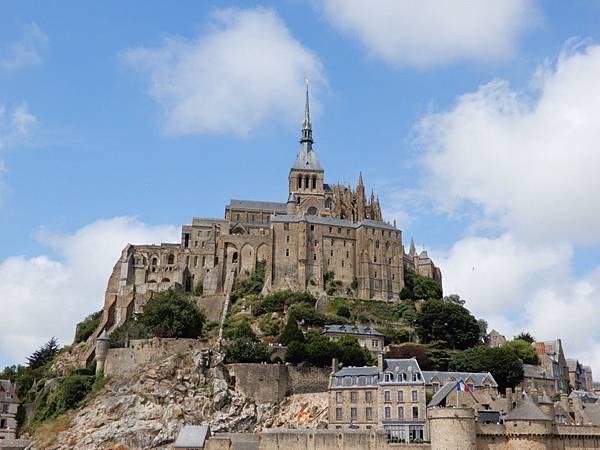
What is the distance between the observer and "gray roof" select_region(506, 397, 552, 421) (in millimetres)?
45906

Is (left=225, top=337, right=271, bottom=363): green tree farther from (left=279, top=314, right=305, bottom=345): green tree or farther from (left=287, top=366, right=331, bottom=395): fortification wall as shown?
(left=279, top=314, right=305, bottom=345): green tree

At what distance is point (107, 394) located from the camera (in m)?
61.1

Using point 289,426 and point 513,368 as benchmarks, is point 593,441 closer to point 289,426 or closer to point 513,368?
point 513,368

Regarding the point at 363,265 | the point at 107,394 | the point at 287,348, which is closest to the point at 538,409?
the point at 287,348

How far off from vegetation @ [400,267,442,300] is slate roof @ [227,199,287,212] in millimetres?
19406

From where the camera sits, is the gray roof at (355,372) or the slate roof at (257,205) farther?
the slate roof at (257,205)

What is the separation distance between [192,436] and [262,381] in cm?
981

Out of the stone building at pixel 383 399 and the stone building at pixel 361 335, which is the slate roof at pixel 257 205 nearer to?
the stone building at pixel 361 335

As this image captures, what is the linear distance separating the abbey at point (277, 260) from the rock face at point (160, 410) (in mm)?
22299

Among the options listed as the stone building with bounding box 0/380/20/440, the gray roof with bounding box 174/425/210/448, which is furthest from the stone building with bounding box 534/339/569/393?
the stone building with bounding box 0/380/20/440

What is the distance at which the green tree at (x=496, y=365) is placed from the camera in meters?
63.4

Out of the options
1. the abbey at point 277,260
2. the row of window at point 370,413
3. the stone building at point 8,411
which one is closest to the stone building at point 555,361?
the abbey at point 277,260

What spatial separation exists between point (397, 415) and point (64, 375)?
3353cm

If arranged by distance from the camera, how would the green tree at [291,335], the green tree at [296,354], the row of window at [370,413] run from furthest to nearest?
the green tree at [291,335]
the green tree at [296,354]
the row of window at [370,413]
